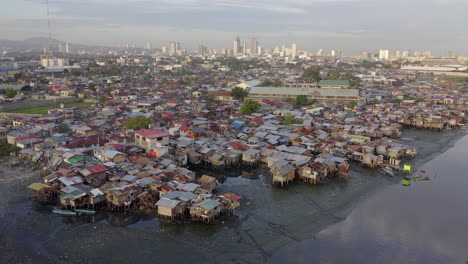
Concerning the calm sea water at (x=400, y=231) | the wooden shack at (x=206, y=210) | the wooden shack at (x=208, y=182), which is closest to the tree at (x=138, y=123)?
the wooden shack at (x=208, y=182)

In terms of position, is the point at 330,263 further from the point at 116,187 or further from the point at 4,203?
the point at 4,203

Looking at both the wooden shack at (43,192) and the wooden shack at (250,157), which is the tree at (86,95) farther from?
the wooden shack at (250,157)

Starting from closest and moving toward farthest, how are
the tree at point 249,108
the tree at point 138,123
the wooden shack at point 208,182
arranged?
the wooden shack at point 208,182, the tree at point 138,123, the tree at point 249,108

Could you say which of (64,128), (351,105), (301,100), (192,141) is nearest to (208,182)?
(192,141)

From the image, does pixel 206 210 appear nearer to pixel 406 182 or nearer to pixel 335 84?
pixel 406 182

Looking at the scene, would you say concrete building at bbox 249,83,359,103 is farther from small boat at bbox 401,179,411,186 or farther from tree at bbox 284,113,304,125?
small boat at bbox 401,179,411,186

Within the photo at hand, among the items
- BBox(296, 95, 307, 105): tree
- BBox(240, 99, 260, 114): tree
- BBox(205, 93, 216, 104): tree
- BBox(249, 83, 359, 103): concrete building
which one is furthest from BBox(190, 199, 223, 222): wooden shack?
BBox(249, 83, 359, 103): concrete building

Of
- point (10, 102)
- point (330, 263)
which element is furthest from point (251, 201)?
point (10, 102)
